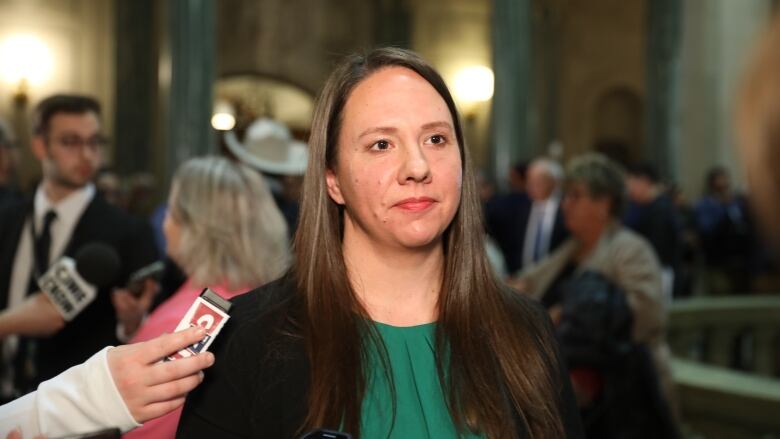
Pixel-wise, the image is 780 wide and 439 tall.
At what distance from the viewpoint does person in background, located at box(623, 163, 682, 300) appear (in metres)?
8.53

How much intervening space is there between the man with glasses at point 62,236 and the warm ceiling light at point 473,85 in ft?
41.3

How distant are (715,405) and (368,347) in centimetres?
273

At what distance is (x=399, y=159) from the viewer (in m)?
1.88

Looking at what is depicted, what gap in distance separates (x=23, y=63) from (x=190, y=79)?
3.99 metres

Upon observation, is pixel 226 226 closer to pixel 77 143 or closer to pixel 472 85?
pixel 77 143

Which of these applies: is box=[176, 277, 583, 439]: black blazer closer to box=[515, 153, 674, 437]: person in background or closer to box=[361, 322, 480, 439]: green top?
box=[361, 322, 480, 439]: green top

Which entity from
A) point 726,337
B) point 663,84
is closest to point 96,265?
point 726,337

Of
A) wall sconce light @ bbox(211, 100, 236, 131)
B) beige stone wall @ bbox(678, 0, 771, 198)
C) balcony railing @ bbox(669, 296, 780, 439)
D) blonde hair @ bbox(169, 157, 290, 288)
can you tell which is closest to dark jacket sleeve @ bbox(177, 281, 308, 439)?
blonde hair @ bbox(169, 157, 290, 288)

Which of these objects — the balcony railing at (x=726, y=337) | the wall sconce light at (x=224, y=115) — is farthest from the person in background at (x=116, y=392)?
the wall sconce light at (x=224, y=115)

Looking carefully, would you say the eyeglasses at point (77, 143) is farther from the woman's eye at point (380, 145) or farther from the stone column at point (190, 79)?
the stone column at point (190, 79)

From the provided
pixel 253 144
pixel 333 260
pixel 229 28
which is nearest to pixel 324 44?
pixel 229 28

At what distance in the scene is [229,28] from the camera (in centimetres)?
1530

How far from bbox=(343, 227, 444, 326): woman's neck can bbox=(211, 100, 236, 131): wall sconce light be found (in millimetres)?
13788

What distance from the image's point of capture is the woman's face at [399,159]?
6.16 ft
